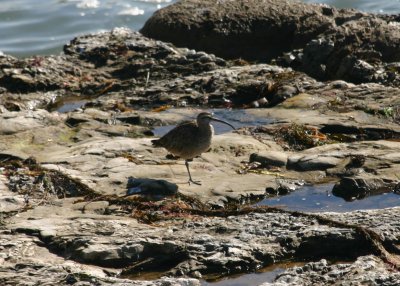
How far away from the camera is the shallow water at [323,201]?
8.65 m

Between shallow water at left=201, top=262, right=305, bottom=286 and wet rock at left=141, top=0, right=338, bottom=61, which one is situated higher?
wet rock at left=141, top=0, right=338, bottom=61

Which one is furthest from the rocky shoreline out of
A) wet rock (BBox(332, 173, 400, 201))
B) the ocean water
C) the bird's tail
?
the ocean water

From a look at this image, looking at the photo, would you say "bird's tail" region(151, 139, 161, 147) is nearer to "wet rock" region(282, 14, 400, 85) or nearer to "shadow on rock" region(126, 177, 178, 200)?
"shadow on rock" region(126, 177, 178, 200)

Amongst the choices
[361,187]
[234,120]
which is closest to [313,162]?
[361,187]

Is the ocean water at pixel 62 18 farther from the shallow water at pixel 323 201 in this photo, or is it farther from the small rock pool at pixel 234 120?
the shallow water at pixel 323 201

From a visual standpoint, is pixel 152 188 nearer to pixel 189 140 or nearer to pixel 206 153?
pixel 189 140

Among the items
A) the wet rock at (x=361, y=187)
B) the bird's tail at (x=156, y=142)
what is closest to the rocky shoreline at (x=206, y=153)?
the wet rock at (x=361, y=187)

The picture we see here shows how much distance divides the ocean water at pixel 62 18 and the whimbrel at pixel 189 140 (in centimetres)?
1022

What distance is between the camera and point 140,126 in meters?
11.2

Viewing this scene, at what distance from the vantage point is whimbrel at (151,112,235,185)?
31.2 feet

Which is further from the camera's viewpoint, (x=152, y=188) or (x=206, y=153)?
(x=206, y=153)

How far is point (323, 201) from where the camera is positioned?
8.81m

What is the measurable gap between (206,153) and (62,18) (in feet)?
43.2

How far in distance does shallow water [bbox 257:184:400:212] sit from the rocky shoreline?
4.4 inches
